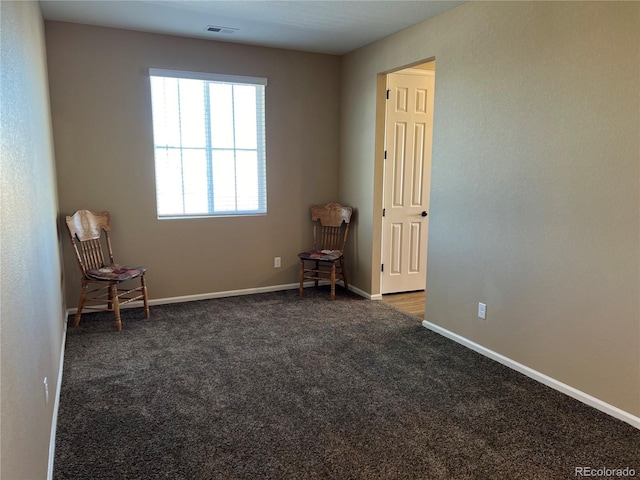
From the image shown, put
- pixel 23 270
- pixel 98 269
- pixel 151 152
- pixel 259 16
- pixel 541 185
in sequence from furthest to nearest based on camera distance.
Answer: pixel 151 152
pixel 98 269
pixel 259 16
pixel 541 185
pixel 23 270

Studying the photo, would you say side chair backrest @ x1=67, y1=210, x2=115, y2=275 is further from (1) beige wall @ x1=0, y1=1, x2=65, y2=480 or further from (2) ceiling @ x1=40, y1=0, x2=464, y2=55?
(2) ceiling @ x1=40, y1=0, x2=464, y2=55

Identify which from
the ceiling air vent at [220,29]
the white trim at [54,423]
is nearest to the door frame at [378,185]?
the ceiling air vent at [220,29]

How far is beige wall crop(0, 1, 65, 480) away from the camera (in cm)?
133

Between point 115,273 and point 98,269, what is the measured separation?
241mm

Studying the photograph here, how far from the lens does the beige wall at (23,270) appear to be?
1.33 meters

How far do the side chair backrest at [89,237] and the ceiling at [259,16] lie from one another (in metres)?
1.66

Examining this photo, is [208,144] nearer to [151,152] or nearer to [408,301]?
[151,152]

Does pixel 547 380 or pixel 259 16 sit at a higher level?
pixel 259 16

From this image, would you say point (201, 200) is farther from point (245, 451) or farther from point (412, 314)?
point (245, 451)

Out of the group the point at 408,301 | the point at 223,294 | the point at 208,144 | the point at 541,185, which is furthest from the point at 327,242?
the point at 541,185

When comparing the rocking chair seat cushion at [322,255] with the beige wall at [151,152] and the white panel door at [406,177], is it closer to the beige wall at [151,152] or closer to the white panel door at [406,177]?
the beige wall at [151,152]

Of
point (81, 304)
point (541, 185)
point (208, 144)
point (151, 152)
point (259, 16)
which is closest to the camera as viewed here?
point (541, 185)

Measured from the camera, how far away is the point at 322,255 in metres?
4.64

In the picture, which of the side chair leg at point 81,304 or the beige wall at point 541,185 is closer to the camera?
the beige wall at point 541,185
